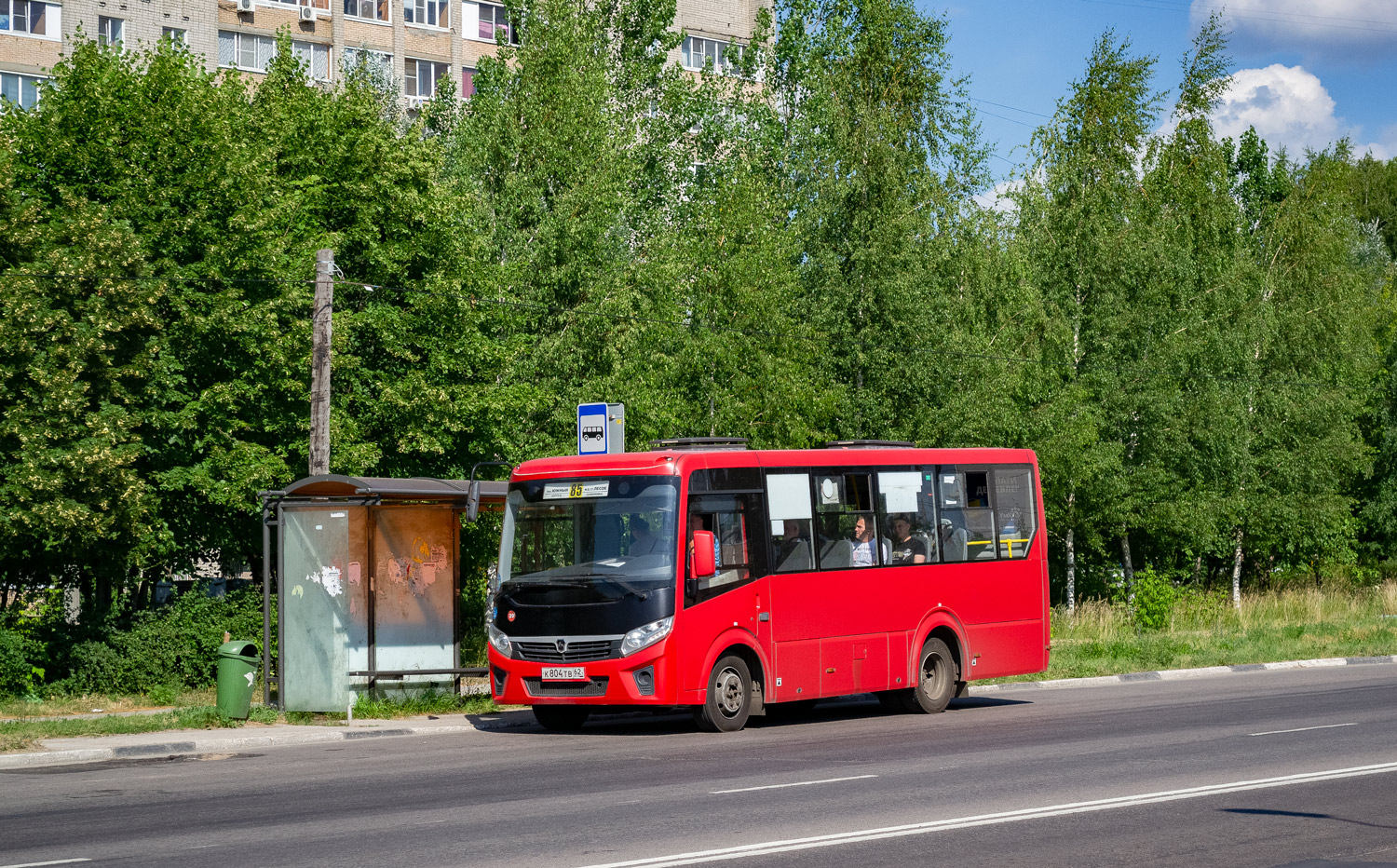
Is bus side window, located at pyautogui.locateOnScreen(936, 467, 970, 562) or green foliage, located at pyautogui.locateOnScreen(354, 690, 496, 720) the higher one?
bus side window, located at pyautogui.locateOnScreen(936, 467, 970, 562)

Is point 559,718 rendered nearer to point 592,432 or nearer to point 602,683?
point 602,683

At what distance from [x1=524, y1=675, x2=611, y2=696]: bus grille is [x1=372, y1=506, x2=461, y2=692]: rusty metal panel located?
10.8ft

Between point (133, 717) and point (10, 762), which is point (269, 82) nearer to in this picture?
point (133, 717)

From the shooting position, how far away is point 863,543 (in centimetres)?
1891

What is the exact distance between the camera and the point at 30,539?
77.0ft

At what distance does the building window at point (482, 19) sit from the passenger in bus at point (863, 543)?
4778 centimetres

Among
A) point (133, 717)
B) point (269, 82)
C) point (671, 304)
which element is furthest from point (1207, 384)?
point (133, 717)

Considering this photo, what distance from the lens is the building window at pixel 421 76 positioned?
→ 61094mm

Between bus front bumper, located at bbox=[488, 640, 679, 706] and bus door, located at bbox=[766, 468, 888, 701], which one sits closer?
bus front bumper, located at bbox=[488, 640, 679, 706]

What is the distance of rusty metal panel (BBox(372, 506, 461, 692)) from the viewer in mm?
19641

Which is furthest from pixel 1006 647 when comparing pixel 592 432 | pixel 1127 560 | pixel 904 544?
pixel 1127 560

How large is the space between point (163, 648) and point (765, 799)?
1525 cm

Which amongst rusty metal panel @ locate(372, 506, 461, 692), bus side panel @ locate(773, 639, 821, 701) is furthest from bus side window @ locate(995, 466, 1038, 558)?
rusty metal panel @ locate(372, 506, 461, 692)

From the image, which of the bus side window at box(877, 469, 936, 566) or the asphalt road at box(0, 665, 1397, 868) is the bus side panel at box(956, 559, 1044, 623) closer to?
the bus side window at box(877, 469, 936, 566)
